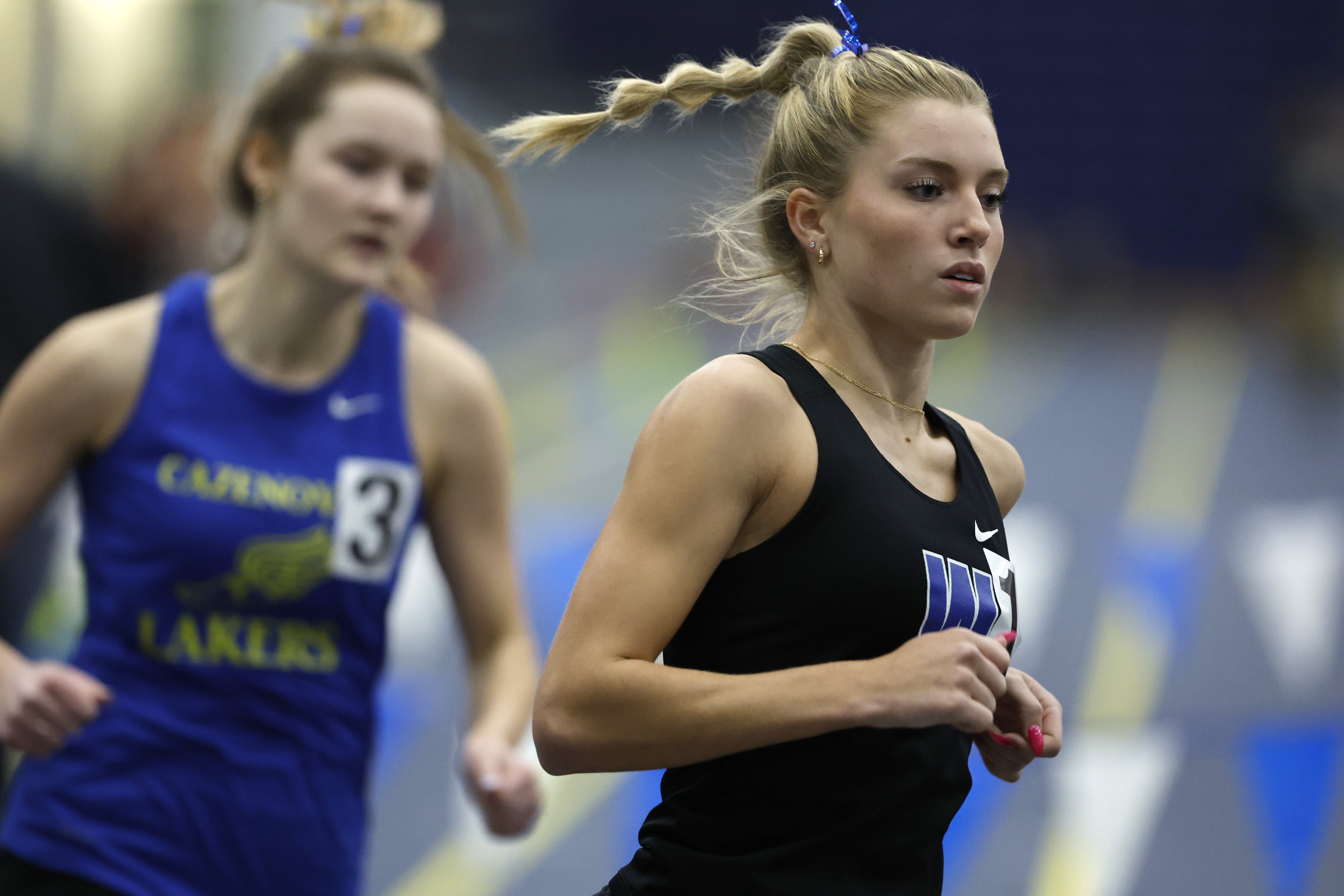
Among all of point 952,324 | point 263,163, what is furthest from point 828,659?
point 263,163

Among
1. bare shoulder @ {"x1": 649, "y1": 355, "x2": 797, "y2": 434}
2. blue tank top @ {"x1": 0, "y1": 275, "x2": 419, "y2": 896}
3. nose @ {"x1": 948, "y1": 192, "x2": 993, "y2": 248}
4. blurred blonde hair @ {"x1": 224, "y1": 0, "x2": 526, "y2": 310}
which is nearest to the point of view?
bare shoulder @ {"x1": 649, "y1": 355, "x2": 797, "y2": 434}

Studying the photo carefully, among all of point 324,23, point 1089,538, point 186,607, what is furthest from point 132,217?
point 1089,538

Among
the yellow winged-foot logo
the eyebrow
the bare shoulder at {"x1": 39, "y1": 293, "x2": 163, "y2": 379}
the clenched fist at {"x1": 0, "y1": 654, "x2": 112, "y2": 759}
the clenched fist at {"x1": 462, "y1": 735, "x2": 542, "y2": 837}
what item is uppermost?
the eyebrow

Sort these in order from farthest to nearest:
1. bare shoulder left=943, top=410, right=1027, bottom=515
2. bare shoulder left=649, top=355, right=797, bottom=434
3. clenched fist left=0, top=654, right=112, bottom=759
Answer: clenched fist left=0, top=654, right=112, bottom=759, bare shoulder left=943, top=410, right=1027, bottom=515, bare shoulder left=649, top=355, right=797, bottom=434

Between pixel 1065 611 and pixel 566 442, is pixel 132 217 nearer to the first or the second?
pixel 1065 611

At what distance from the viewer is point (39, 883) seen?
90.4 inches

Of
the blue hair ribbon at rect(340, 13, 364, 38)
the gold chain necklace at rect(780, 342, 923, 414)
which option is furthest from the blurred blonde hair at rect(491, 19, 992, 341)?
the blue hair ribbon at rect(340, 13, 364, 38)

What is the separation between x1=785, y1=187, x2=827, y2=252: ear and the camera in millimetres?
1885

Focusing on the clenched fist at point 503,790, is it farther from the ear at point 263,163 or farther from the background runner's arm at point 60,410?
the ear at point 263,163

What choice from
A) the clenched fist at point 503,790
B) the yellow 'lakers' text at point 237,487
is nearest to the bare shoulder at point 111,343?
the yellow 'lakers' text at point 237,487

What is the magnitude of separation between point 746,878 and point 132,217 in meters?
2.93

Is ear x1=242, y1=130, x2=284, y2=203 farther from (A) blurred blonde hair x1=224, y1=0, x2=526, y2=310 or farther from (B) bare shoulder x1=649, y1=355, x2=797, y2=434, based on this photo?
(B) bare shoulder x1=649, y1=355, x2=797, y2=434

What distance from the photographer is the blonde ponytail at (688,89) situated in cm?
196

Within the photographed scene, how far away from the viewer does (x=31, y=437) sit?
8.12ft
